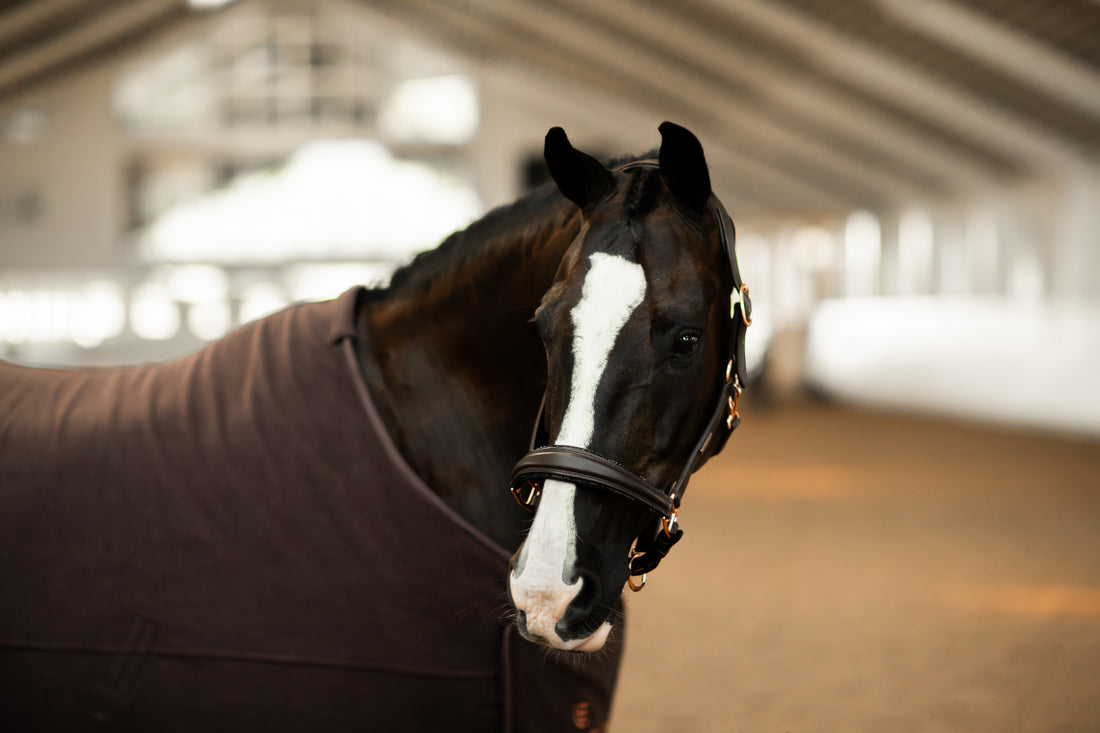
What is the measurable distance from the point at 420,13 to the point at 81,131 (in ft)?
25.1

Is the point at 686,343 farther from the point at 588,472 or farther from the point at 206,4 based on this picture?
the point at 206,4

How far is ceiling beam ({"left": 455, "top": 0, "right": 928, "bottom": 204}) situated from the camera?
14594 millimetres

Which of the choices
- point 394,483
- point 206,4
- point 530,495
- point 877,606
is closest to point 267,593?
point 394,483

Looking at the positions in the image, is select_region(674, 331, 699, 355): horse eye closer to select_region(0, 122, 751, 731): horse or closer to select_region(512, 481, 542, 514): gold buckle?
select_region(0, 122, 751, 731): horse

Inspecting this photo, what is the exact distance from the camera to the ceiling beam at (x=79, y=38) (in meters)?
16.2

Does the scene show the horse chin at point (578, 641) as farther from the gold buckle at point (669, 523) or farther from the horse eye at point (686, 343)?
the horse eye at point (686, 343)

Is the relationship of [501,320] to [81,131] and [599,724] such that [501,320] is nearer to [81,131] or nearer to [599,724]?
[599,724]

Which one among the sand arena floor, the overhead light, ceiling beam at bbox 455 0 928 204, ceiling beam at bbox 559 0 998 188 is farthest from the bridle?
the overhead light

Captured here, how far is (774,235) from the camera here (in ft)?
58.4

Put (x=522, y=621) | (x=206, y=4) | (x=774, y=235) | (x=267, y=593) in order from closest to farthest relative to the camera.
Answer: (x=522, y=621) < (x=267, y=593) < (x=774, y=235) < (x=206, y=4)

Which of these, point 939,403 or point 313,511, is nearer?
point 313,511

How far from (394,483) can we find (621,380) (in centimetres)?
41

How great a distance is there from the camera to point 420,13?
1769 centimetres

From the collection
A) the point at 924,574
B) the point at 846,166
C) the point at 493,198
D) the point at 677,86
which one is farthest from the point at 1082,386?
the point at 493,198
